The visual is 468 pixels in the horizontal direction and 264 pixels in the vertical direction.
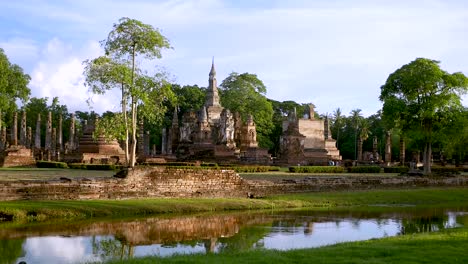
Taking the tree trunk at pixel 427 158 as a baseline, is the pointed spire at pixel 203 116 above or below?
above

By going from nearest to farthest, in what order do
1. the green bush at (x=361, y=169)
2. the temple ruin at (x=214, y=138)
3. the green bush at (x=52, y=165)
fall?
the green bush at (x=52, y=165) → the green bush at (x=361, y=169) → the temple ruin at (x=214, y=138)

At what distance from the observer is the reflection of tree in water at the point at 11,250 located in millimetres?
12984

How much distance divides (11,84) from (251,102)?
3554cm

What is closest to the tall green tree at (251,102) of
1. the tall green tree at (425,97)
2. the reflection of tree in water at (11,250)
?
the tall green tree at (425,97)

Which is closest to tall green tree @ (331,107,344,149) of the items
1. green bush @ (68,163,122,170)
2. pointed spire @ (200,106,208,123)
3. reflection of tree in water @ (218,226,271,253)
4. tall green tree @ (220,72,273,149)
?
tall green tree @ (220,72,273,149)

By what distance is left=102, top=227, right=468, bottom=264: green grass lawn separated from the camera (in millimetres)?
10852

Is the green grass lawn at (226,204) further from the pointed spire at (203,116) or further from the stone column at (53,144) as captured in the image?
the stone column at (53,144)

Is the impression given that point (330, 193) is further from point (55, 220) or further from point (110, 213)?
point (55, 220)

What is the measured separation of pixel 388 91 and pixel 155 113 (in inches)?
814

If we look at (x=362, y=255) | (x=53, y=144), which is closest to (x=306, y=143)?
(x=53, y=144)

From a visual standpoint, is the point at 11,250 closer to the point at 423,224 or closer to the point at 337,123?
the point at 423,224

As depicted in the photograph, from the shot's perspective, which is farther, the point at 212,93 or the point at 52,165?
the point at 212,93

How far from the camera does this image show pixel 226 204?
25453 millimetres

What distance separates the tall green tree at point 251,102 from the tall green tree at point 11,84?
30944 millimetres
